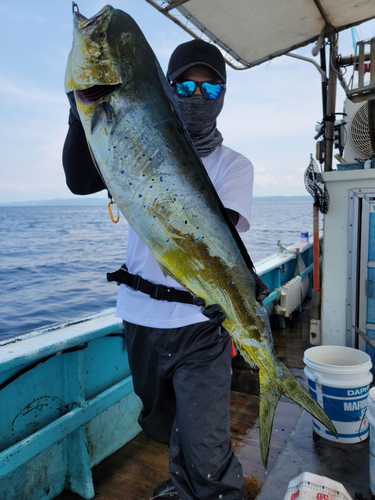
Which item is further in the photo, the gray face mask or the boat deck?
the boat deck

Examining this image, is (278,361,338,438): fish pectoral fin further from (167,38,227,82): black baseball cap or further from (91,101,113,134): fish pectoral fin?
(167,38,227,82): black baseball cap

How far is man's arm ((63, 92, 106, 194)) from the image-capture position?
59.9 inches

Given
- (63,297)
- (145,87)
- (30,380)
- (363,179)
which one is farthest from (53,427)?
(63,297)

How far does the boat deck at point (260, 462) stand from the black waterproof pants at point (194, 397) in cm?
75

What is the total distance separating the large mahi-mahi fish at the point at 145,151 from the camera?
1.19m

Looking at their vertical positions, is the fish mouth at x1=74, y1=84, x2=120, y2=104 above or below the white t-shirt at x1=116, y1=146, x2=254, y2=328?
above

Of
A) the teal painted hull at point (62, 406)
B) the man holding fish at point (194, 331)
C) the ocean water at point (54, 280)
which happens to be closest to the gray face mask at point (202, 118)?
the man holding fish at point (194, 331)

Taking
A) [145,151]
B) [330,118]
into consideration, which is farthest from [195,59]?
[330,118]

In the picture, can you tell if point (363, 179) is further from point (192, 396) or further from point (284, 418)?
point (192, 396)

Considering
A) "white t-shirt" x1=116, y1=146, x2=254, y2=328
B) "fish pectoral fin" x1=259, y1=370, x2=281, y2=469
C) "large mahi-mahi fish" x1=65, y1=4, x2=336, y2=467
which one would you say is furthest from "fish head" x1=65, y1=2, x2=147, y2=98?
"fish pectoral fin" x1=259, y1=370, x2=281, y2=469

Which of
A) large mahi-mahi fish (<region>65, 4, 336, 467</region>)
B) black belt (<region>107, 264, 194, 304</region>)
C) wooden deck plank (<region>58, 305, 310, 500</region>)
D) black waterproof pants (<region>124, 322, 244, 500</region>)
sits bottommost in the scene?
wooden deck plank (<region>58, 305, 310, 500</region>)

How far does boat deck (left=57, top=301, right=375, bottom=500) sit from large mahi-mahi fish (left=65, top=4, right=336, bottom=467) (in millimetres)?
1840

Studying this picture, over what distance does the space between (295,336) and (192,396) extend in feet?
14.0

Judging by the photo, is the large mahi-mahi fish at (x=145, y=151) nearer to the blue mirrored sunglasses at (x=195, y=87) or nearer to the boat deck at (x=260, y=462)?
the blue mirrored sunglasses at (x=195, y=87)
